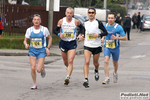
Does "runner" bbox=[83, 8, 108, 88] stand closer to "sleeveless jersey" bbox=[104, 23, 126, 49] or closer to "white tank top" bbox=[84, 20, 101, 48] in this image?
"white tank top" bbox=[84, 20, 101, 48]

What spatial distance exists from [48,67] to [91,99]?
17.7 feet

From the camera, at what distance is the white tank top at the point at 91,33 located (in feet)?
28.5

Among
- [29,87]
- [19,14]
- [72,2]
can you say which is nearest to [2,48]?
[19,14]

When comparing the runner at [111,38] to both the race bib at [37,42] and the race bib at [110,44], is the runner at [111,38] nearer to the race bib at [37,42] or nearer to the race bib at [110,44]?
the race bib at [110,44]

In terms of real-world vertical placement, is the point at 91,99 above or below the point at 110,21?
below

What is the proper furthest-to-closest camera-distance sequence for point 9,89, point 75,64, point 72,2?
point 72,2 → point 75,64 → point 9,89

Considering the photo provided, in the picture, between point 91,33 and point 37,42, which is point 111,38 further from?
point 37,42

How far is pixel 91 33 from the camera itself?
8.69 metres

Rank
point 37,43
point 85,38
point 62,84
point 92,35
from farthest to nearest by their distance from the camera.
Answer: point 62,84
point 85,38
point 92,35
point 37,43

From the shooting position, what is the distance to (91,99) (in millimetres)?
7070

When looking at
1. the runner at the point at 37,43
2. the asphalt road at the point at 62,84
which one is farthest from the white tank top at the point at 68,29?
the asphalt road at the point at 62,84

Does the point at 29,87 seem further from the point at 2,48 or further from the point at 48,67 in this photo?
the point at 2,48

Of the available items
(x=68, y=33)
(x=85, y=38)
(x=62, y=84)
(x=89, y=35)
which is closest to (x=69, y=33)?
(x=68, y=33)

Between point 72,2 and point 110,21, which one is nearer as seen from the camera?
point 110,21
